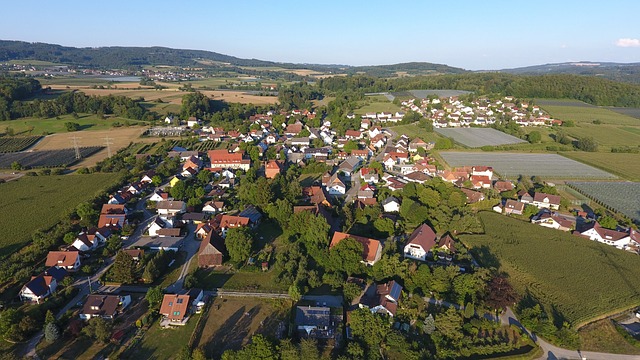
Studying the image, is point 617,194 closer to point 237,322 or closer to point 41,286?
point 237,322

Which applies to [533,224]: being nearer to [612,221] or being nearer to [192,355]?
[612,221]

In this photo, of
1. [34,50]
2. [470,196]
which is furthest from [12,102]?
[34,50]

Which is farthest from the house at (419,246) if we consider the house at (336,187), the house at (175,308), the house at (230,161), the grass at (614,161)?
the grass at (614,161)

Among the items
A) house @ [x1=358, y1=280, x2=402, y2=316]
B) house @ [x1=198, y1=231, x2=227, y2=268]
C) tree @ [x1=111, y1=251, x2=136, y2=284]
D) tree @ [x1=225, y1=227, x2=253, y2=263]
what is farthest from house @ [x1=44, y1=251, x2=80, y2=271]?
house @ [x1=358, y1=280, x2=402, y2=316]

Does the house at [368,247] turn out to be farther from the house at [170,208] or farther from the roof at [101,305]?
the house at [170,208]

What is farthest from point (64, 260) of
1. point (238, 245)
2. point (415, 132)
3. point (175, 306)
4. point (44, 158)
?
point (415, 132)
